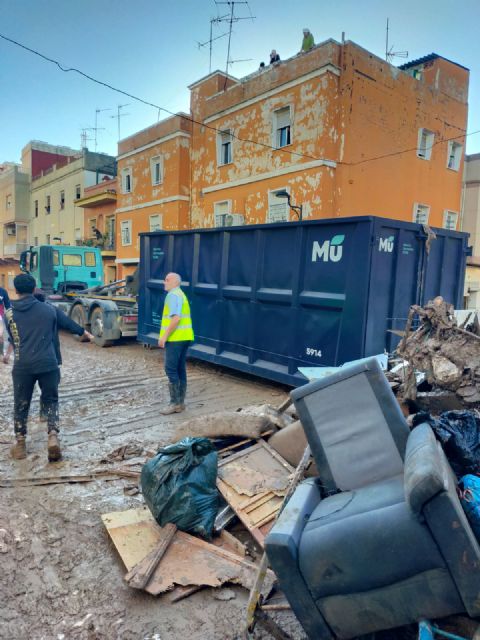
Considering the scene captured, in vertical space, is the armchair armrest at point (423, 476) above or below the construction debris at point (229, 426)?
above

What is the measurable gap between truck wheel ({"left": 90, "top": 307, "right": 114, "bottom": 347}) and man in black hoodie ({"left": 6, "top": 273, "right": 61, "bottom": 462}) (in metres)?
5.67

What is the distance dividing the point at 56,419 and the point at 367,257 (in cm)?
364

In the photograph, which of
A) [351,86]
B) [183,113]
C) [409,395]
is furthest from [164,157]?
[409,395]

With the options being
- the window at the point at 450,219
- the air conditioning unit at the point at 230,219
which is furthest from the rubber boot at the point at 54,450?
the window at the point at 450,219

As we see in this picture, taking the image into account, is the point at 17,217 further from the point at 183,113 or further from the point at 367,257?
the point at 367,257

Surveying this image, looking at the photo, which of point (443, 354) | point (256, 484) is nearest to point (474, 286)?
point (443, 354)

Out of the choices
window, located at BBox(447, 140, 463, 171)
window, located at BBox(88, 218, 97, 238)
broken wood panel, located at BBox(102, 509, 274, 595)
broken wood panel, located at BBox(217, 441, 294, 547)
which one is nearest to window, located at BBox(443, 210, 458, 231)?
window, located at BBox(447, 140, 463, 171)

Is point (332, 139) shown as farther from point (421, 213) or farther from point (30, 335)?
point (30, 335)

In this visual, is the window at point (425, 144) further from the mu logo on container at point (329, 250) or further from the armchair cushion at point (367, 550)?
the armchair cushion at point (367, 550)

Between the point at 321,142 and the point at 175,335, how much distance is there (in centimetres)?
1120

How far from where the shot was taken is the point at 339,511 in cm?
199

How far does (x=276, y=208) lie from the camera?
52.9ft

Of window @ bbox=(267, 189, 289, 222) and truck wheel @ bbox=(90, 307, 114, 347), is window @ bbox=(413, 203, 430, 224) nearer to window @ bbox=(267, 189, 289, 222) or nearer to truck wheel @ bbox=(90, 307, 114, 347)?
window @ bbox=(267, 189, 289, 222)

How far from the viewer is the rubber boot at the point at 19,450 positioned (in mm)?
4129
